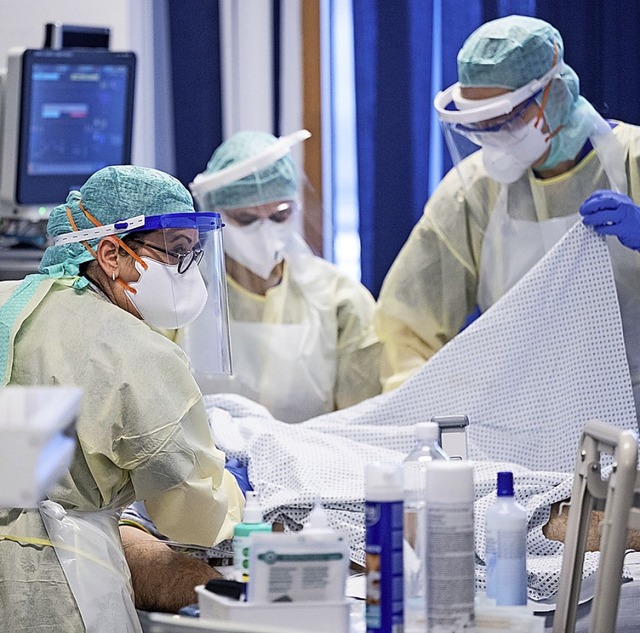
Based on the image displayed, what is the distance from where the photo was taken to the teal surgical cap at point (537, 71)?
8.20 feet

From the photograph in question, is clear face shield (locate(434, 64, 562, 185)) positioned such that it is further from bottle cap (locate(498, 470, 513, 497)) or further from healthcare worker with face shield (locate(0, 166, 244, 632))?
bottle cap (locate(498, 470, 513, 497))

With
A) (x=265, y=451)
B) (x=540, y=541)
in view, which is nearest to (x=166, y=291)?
(x=265, y=451)

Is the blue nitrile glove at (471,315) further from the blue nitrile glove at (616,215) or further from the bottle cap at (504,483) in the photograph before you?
the bottle cap at (504,483)

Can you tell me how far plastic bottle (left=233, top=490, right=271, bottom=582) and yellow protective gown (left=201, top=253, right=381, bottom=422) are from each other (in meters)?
1.38

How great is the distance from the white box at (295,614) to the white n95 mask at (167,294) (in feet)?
2.55

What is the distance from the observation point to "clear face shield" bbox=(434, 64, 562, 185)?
8.17 ft

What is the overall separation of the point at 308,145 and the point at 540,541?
2016 millimetres

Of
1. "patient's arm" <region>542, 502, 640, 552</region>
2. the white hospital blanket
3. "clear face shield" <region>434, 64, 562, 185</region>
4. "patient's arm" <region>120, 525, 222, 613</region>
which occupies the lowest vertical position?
"patient's arm" <region>120, 525, 222, 613</region>

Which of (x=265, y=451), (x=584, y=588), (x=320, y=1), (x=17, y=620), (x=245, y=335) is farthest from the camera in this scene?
(x=320, y=1)

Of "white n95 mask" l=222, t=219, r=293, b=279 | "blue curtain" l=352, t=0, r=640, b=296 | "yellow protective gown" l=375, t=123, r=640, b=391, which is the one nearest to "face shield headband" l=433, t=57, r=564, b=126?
"yellow protective gown" l=375, t=123, r=640, b=391

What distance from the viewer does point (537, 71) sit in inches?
98.7

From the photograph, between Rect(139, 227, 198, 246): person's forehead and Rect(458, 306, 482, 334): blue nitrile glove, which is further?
Rect(458, 306, 482, 334): blue nitrile glove

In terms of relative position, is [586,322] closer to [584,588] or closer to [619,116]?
[584,588]

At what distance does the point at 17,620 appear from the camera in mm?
1648
